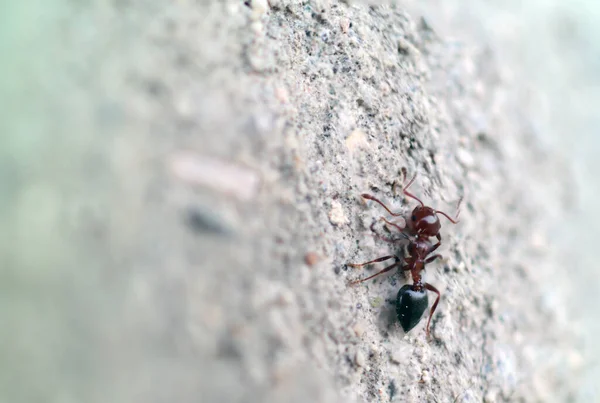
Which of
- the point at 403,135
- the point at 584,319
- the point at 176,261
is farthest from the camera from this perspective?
the point at 584,319

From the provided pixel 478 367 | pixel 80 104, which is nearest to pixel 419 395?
pixel 478 367

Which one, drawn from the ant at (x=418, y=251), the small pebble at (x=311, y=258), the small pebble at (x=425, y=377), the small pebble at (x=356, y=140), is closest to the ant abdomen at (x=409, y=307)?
the ant at (x=418, y=251)

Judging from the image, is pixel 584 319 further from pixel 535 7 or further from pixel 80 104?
pixel 80 104

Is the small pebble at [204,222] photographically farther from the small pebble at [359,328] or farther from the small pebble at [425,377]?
the small pebble at [425,377]

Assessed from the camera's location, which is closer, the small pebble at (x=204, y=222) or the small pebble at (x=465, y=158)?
the small pebble at (x=204, y=222)

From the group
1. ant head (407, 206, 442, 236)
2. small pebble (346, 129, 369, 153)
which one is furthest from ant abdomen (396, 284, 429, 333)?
small pebble (346, 129, 369, 153)

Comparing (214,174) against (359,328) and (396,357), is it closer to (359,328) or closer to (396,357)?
(359,328)

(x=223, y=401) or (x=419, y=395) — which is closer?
(x=223, y=401)
